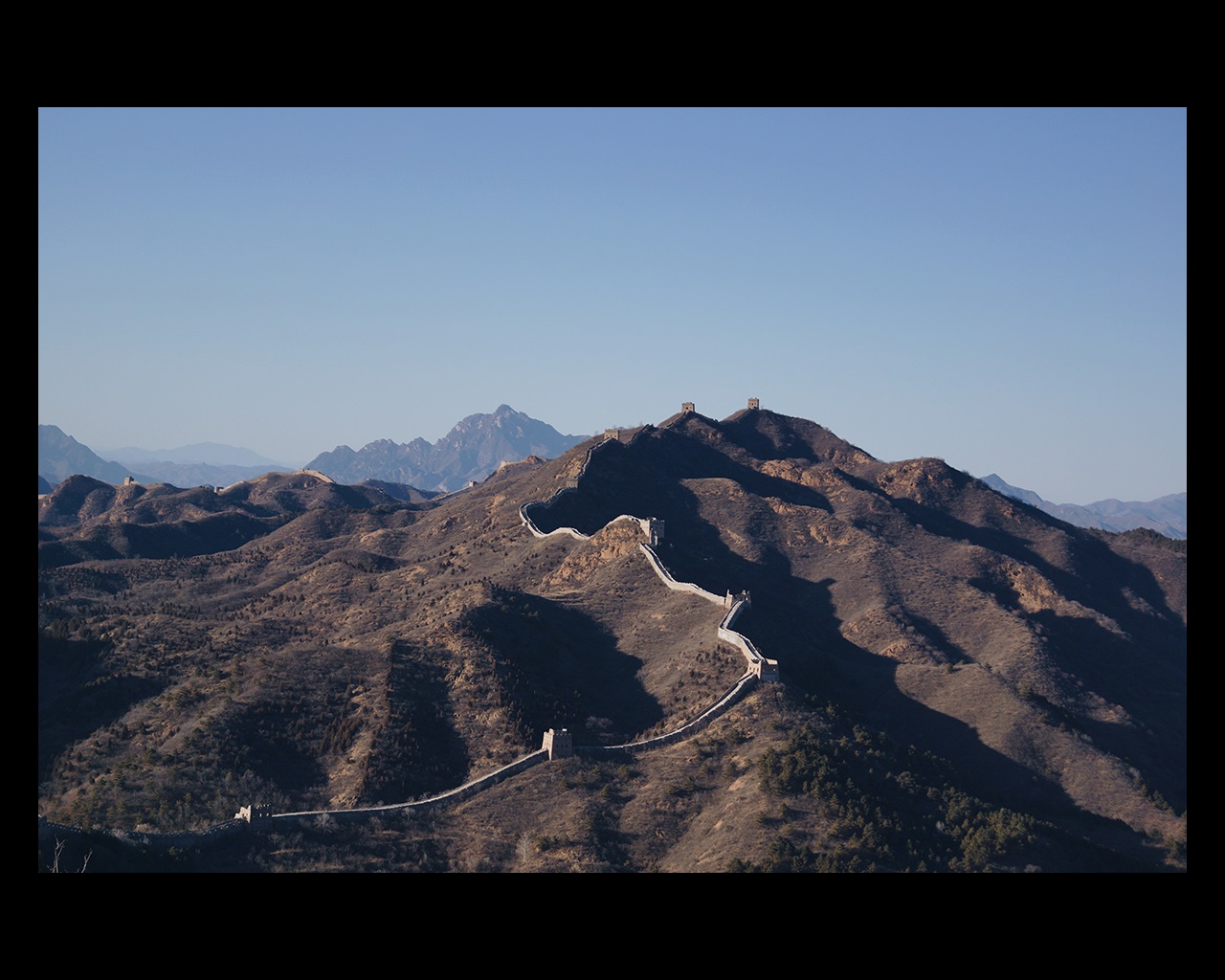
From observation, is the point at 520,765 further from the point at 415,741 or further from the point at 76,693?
the point at 76,693

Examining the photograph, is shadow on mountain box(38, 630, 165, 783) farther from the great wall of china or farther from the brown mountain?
the great wall of china

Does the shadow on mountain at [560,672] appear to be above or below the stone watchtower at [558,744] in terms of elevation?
above

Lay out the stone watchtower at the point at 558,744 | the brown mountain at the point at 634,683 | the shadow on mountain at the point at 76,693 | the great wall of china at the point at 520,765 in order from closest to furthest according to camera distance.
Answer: the great wall of china at the point at 520,765 < the brown mountain at the point at 634,683 < the stone watchtower at the point at 558,744 < the shadow on mountain at the point at 76,693

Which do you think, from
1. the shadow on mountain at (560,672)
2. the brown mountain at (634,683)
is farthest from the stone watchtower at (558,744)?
the shadow on mountain at (560,672)

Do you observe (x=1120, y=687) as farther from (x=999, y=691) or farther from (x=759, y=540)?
(x=759, y=540)

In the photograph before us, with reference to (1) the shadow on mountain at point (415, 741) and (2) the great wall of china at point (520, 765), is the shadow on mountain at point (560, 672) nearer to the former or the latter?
(2) the great wall of china at point (520, 765)
